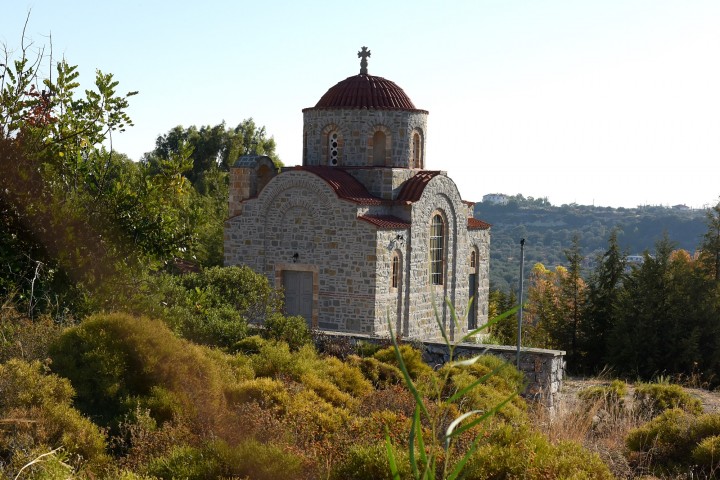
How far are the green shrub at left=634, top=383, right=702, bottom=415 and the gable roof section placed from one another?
8.20 meters

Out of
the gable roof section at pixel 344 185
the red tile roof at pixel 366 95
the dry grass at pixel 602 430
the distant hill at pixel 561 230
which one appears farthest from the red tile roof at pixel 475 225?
the distant hill at pixel 561 230

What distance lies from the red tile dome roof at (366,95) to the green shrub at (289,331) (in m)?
9.84

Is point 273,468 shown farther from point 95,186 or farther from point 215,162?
point 215,162

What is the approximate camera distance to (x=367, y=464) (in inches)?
253

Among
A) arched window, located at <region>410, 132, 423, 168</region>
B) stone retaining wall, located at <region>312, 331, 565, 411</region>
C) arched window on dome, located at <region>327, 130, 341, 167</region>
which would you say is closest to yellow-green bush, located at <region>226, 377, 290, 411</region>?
stone retaining wall, located at <region>312, 331, 565, 411</region>

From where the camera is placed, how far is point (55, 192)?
9570mm

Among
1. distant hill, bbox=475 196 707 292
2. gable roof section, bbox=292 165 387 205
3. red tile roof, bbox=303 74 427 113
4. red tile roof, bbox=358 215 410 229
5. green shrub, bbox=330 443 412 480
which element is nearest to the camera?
green shrub, bbox=330 443 412 480

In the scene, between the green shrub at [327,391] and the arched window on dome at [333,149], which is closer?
the green shrub at [327,391]

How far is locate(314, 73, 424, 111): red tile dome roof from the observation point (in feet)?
71.4

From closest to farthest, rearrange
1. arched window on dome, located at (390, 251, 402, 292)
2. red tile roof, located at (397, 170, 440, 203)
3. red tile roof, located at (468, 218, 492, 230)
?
arched window on dome, located at (390, 251, 402, 292) < red tile roof, located at (397, 170, 440, 203) < red tile roof, located at (468, 218, 492, 230)

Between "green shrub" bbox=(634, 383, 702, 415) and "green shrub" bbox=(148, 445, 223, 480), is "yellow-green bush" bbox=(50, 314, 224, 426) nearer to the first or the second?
"green shrub" bbox=(148, 445, 223, 480)

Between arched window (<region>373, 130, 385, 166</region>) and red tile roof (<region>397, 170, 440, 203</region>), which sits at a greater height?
arched window (<region>373, 130, 385, 166</region>)

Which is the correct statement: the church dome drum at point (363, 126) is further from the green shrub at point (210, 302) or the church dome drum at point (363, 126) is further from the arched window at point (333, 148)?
the green shrub at point (210, 302)

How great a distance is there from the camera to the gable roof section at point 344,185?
775 inches
